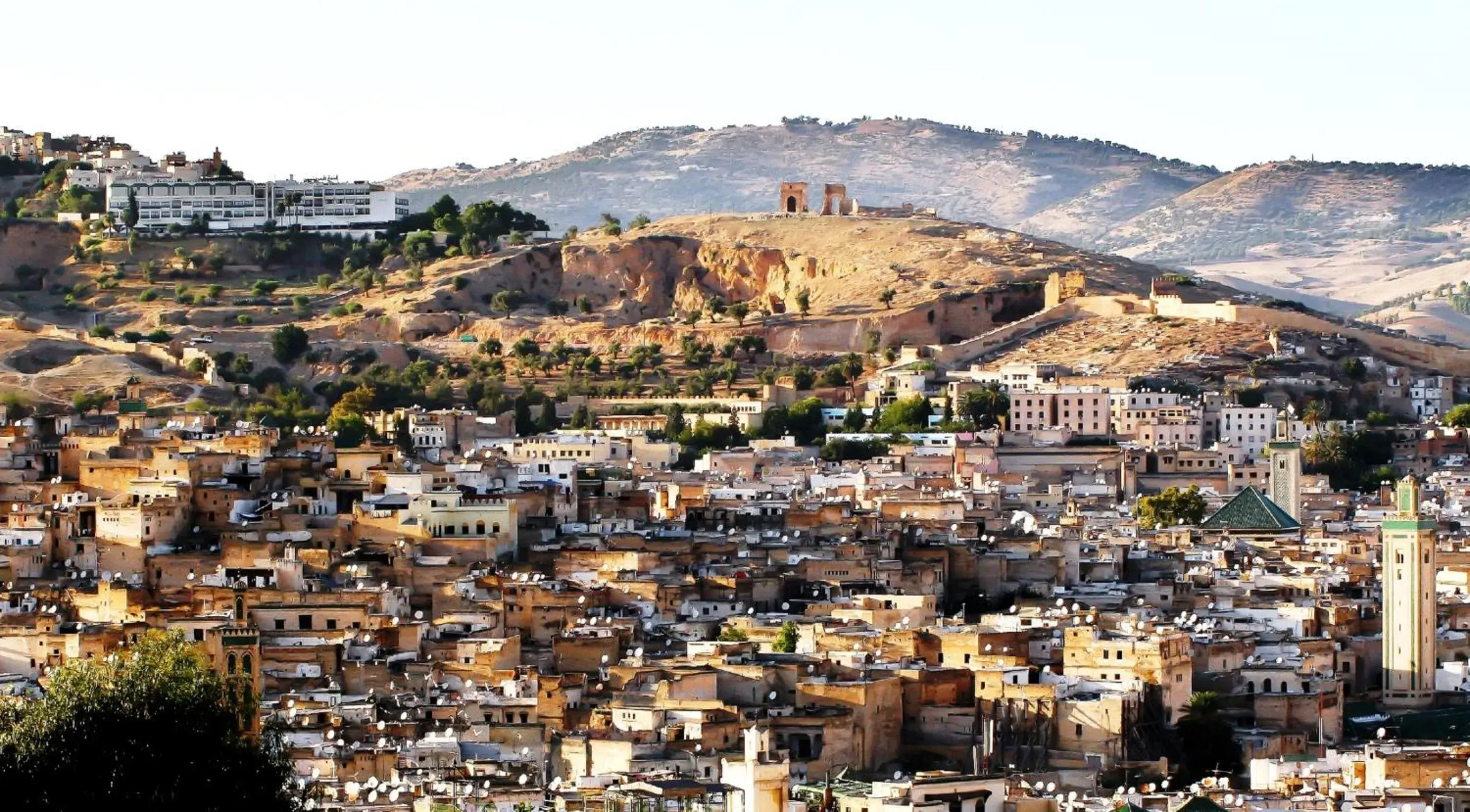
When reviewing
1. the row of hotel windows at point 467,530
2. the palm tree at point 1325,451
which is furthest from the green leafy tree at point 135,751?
the palm tree at point 1325,451

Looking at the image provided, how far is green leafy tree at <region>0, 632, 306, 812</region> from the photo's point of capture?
86.9ft

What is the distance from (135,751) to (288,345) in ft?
171

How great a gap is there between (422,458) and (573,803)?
27.0 meters

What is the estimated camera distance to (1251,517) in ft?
181

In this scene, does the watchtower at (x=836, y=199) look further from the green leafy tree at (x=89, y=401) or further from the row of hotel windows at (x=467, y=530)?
the row of hotel windows at (x=467, y=530)

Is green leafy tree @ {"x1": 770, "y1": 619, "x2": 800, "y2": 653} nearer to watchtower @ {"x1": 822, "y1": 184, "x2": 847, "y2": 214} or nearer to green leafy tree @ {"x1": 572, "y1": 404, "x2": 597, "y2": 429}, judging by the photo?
green leafy tree @ {"x1": 572, "y1": 404, "x2": 597, "y2": 429}

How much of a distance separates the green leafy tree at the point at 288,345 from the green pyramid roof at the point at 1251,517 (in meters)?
27.5

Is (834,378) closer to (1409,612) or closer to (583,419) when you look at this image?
(583,419)

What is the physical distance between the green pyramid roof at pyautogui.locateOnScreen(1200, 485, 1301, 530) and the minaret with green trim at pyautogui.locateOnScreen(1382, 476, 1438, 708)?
12.5 metres

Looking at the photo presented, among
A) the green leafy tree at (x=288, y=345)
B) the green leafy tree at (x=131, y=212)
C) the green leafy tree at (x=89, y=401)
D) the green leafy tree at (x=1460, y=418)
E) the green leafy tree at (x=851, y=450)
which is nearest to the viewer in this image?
the green leafy tree at (x=89, y=401)

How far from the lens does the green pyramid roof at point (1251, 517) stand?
5497cm

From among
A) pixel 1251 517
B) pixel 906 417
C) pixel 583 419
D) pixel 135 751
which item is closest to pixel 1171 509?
pixel 1251 517

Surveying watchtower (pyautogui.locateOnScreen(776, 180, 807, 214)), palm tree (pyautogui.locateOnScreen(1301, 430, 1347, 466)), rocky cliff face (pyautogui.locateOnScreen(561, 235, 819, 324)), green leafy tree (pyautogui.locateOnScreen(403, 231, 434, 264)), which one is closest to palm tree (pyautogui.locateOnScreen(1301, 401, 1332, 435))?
palm tree (pyautogui.locateOnScreen(1301, 430, 1347, 466))

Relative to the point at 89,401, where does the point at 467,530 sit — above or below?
below
